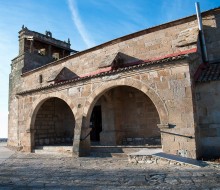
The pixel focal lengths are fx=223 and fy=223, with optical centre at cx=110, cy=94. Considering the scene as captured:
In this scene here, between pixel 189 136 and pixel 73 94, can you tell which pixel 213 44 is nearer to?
pixel 189 136

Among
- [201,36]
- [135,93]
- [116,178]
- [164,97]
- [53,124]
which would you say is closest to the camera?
[116,178]

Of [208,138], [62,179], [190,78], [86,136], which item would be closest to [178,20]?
[190,78]

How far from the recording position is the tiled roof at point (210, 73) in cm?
647

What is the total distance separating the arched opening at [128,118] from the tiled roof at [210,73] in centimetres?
264

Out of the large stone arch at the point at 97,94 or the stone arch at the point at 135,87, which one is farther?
the large stone arch at the point at 97,94

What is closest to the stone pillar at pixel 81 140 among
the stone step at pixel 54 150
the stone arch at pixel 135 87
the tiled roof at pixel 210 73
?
the stone arch at pixel 135 87

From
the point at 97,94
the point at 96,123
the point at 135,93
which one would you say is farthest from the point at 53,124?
the point at 135,93

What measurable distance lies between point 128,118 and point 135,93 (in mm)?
1111

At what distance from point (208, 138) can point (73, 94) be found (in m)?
5.15

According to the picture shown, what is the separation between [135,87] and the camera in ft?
23.8

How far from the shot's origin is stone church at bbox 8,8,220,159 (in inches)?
250

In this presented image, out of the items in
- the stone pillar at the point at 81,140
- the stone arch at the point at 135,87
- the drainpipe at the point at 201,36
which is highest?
the drainpipe at the point at 201,36

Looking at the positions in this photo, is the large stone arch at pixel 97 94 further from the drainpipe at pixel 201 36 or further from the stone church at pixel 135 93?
the drainpipe at pixel 201 36

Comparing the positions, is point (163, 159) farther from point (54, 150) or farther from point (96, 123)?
point (96, 123)
